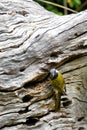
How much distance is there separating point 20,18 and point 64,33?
0.92 feet

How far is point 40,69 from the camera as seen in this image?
2.20 metres

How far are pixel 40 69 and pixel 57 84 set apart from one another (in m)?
0.11

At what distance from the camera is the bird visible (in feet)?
7.17

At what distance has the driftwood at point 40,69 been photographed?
83.5 inches

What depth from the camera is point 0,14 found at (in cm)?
245

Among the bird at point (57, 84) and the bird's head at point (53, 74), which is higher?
the bird's head at point (53, 74)

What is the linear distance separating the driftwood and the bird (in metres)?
0.03

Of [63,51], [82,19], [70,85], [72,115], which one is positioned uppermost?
[82,19]

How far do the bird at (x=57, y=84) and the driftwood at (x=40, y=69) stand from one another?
0.09ft

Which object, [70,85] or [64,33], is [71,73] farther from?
[64,33]

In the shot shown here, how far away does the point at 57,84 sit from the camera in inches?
86.6

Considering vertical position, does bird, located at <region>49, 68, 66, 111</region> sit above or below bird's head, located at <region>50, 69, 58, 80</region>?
below

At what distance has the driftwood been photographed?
2121 millimetres

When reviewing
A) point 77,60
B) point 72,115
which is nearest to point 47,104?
point 72,115
